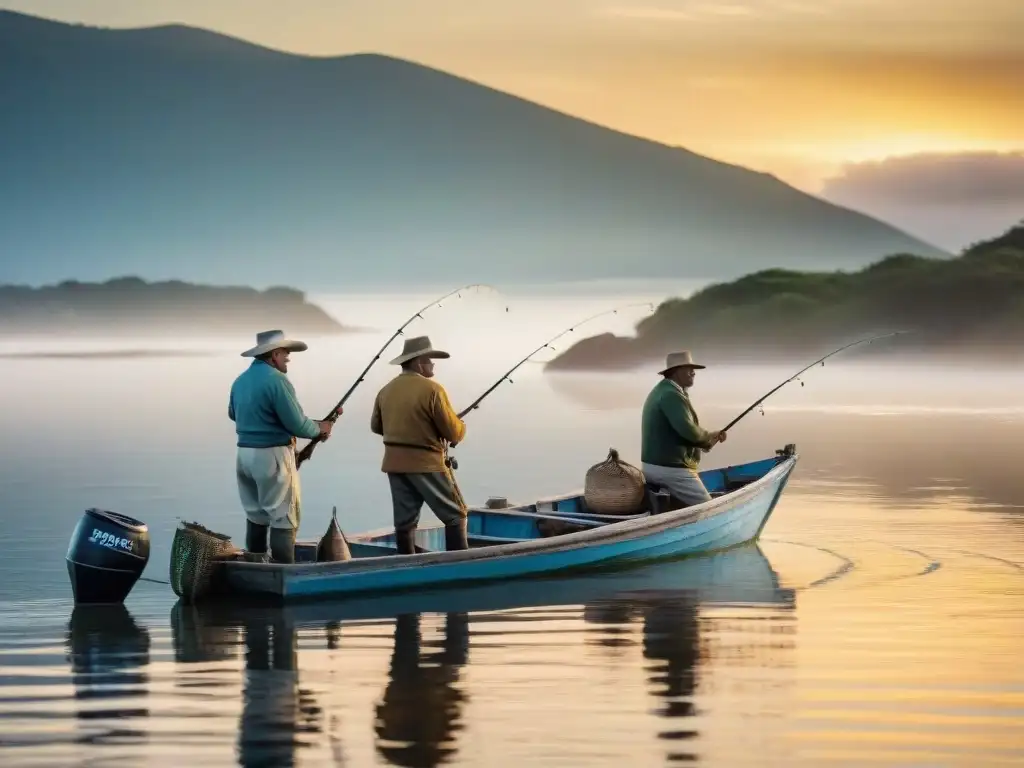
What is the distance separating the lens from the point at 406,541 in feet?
44.8

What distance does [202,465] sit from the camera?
28.7 metres

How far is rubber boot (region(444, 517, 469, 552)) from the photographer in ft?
44.8

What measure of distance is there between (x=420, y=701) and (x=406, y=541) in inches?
152

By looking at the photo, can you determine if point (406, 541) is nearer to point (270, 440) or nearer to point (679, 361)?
point (270, 440)

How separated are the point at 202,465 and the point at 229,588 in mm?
16057

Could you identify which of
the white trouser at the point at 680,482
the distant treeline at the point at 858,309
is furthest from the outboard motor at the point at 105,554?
the distant treeline at the point at 858,309

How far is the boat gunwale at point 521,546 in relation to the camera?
42.0ft

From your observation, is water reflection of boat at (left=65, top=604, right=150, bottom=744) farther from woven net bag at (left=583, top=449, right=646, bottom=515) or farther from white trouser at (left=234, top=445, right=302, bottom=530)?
woven net bag at (left=583, top=449, right=646, bottom=515)

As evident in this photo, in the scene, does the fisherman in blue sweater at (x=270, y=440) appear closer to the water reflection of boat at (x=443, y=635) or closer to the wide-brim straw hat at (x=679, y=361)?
the water reflection of boat at (x=443, y=635)

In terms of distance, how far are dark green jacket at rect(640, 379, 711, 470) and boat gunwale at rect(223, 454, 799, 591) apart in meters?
0.44

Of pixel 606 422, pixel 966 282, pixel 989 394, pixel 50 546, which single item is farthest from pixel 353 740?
pixel 966 282

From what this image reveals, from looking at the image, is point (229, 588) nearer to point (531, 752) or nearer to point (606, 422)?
point (531, 752)

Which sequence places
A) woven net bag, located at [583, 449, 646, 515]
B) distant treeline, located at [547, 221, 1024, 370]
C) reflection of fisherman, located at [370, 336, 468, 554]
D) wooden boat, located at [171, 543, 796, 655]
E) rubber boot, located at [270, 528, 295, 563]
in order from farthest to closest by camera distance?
1. distant treeline, located at [547, 221, 1024, 370]
2. woven net bag, located at [583, 449, 646, 515]
3. reflection of fisherman, located at [370, 336, 468, 554]
4. rubber boot, located at [270, 528, 295, 563]
5. wooden boat, located at [171, 543, 796, 655]

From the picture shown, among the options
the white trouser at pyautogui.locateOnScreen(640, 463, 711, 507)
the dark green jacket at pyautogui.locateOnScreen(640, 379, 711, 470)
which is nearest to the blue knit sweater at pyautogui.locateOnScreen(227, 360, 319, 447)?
the dark green jacket at pyautogui.locateOnScreen(640, 379, 711, 470)
